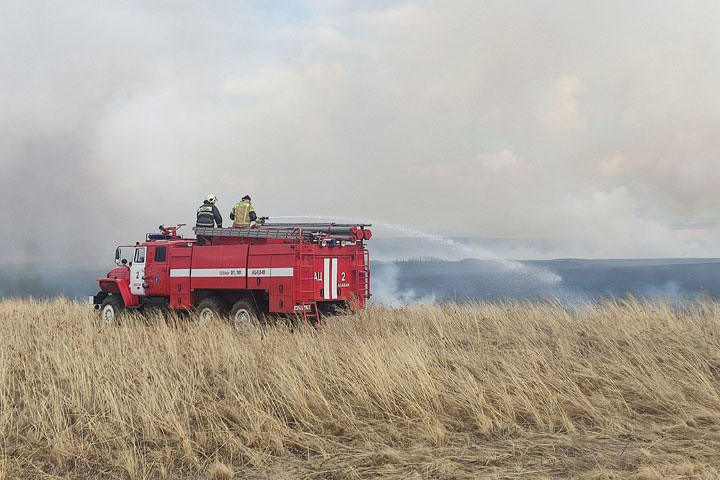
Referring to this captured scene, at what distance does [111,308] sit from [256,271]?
6171mm

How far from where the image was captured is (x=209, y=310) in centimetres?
1672

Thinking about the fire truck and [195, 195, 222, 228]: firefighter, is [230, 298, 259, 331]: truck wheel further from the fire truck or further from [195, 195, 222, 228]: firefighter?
[195, 195, 222, 228]: firefighter

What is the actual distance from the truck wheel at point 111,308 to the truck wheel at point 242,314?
15.8 feet

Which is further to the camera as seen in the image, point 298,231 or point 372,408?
point 298,231

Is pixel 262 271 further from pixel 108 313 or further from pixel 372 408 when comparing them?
pixel 372 408

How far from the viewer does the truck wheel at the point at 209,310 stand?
1664cm

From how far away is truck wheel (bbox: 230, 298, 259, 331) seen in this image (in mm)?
15953

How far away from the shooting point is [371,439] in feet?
23.2

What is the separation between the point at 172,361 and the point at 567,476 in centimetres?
653

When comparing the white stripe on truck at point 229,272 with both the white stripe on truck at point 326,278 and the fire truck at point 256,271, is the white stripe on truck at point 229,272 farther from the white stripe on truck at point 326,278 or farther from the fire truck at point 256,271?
the white stripe on truck at point 326,278

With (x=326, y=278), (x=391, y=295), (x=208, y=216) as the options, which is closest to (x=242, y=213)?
(x=208, y=216)

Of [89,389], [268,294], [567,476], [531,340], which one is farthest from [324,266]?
[567,476]

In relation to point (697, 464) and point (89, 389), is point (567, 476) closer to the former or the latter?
point (697, 464)

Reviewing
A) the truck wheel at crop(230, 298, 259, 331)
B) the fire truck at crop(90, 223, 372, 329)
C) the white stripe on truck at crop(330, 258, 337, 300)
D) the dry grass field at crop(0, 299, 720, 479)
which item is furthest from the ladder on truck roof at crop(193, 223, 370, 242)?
the dry grass field at crop(0, 299, 720, 479)
